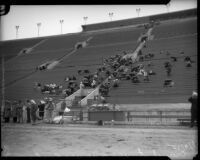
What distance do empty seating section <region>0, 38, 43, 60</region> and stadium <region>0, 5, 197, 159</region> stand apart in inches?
16.4

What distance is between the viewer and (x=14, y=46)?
49.5 meters

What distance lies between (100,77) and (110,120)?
31.8ft

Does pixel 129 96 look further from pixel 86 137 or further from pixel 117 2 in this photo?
pixel 117 2

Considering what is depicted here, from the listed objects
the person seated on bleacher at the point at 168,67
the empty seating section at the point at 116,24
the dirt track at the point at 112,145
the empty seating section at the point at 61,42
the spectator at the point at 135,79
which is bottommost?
the dirt track at the point at 112,145

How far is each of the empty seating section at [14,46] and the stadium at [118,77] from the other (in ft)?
1.37

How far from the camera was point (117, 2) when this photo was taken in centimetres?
579

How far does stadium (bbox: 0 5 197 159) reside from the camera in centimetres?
1786

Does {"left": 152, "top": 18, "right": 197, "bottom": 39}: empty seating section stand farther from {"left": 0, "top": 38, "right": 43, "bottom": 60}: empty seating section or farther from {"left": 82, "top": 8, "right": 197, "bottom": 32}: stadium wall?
{"left": 0, "top": 38, "right": 43, "bottom": 60}: empty seating section

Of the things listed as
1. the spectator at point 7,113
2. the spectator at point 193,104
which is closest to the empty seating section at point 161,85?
the spectator at point 7,113

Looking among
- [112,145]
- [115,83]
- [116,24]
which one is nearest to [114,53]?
[115,83]

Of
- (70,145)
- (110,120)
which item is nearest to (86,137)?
(70,145)

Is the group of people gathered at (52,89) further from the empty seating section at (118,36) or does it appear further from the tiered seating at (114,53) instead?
the empty seating section at (118,36)

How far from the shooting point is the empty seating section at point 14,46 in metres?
46.5

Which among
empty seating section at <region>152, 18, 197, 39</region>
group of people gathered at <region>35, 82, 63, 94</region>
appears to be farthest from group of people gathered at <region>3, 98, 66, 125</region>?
empty seating section at <region>152, 18, 197, 39</region>
